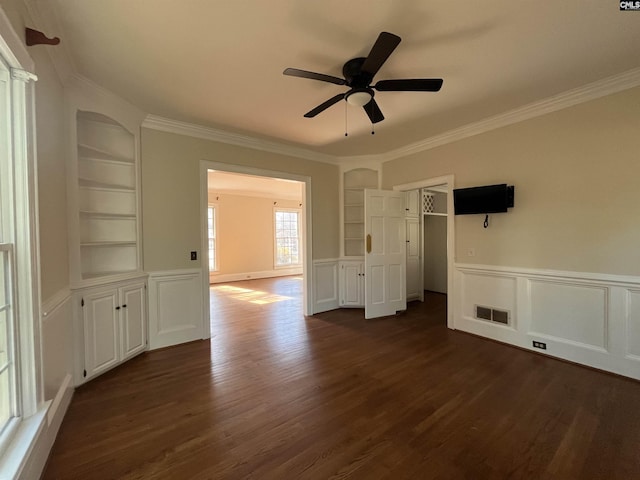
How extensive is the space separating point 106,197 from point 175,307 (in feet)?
4.78

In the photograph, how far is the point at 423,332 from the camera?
12.4 feet

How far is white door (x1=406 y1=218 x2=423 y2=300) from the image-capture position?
5.55 meters

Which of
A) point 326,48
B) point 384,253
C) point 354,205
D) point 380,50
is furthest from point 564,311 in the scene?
point 326,48

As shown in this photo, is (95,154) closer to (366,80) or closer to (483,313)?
(366,80)

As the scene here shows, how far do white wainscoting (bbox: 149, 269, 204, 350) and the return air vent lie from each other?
3.59 m

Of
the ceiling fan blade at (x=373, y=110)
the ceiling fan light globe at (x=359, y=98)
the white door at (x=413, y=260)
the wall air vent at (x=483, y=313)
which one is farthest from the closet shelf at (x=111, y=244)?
the white door at (x=413, y=260)

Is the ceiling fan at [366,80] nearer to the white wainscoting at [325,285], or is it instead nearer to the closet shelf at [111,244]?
the closet shelf at [111,244]

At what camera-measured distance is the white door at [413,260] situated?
555 centimetres

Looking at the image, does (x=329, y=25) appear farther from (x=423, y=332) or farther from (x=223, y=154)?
(x=423, y=332)

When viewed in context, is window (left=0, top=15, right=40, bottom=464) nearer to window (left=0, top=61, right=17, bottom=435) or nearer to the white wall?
window (left=0, top=61, right=17, bottom=435)

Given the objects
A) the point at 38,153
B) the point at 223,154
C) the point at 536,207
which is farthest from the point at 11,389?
the point at 536,207

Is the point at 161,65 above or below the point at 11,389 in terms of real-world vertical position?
above

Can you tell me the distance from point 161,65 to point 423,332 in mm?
4077

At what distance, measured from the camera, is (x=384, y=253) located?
14.8 ft
